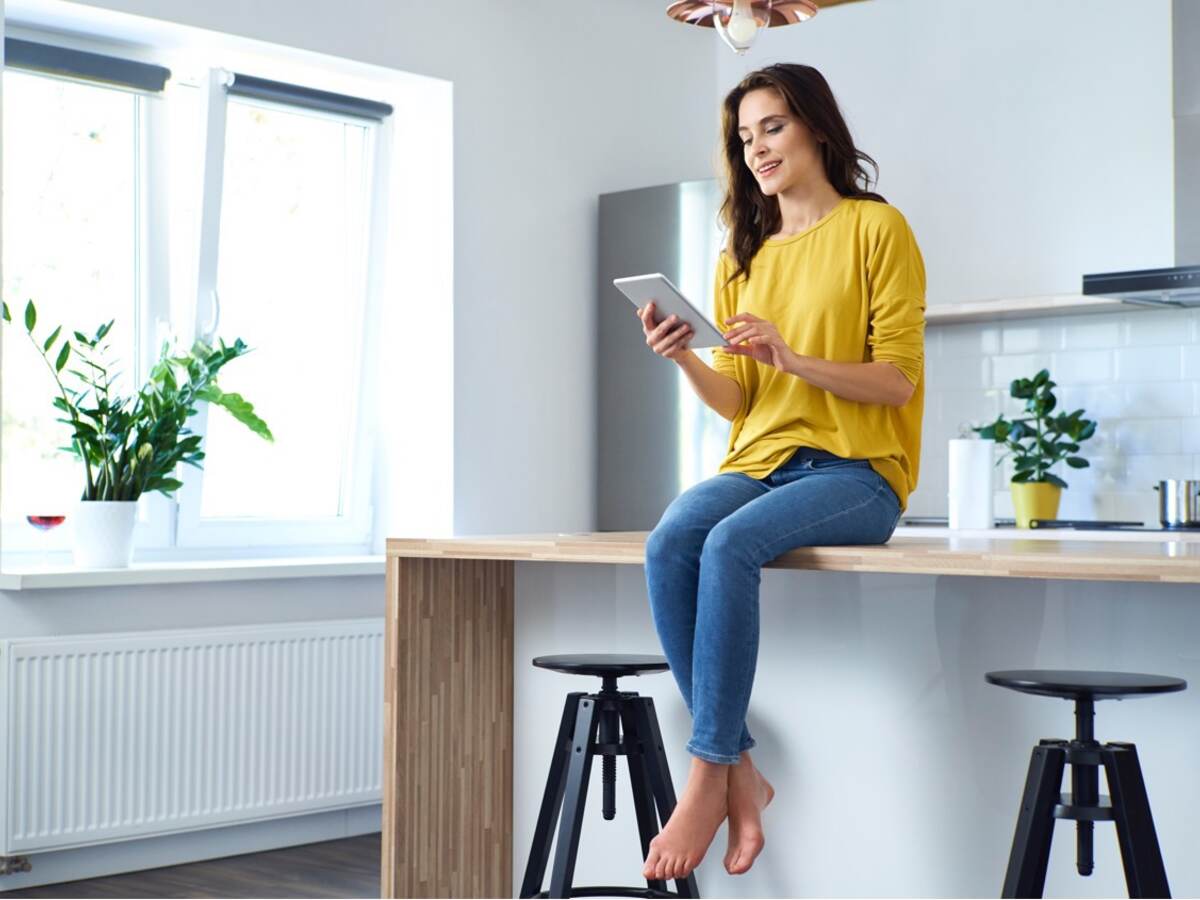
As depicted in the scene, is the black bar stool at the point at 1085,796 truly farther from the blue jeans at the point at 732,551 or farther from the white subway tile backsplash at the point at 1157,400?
the white subway tile backsplash at the point at 1157,400

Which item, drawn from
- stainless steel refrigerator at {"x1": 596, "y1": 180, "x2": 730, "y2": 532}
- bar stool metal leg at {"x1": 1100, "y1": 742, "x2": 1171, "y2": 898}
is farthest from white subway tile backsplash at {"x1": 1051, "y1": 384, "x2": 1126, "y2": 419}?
bar stool metal leg at {"x1": 1100, "y1": 742, "x2": 1171, "y2": 898}

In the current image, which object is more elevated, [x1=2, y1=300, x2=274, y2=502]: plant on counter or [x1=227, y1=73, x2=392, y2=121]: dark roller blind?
[x1=227, y1=73, x2=392, y2=121]: dark roller blind

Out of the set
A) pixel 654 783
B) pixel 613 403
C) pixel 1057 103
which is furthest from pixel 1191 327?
pixel 654 783

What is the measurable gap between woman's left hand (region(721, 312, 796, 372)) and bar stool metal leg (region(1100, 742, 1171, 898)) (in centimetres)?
73

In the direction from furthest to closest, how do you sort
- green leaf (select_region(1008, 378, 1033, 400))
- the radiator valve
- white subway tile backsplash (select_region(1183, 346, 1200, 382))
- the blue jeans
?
green leaf (select_region(1008, 378, 1033, 400)) → white subway tile backsplash (select_region(1183, 346, 1200, 382)) → the radiator valve → the blue jeans

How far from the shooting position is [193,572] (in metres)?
4.13

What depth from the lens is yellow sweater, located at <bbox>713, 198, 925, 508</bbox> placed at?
2486 millimetres

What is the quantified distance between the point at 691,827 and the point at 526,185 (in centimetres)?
294

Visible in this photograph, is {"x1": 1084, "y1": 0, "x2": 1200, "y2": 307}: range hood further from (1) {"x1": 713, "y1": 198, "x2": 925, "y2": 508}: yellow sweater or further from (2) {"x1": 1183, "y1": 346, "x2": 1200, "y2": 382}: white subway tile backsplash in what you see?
(1) {"x1": 713, "y1": 198, "x2": 925, "y2": 508}: yellow sweater

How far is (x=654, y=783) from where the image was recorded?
8.89 ft

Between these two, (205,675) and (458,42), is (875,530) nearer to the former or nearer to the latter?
(205,675)

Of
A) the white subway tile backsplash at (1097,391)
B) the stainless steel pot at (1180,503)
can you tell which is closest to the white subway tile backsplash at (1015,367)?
the white subway tile backsplash at (1097,391)

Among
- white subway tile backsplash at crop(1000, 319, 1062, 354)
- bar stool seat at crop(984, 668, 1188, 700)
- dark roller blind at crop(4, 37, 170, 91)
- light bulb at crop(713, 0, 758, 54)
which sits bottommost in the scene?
bar stool seat at crop(984, 668, 1188, 700)

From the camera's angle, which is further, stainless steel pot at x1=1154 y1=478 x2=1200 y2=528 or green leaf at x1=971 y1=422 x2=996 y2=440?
green leaf at x1=971 y1=422 x2=996 y2=440
